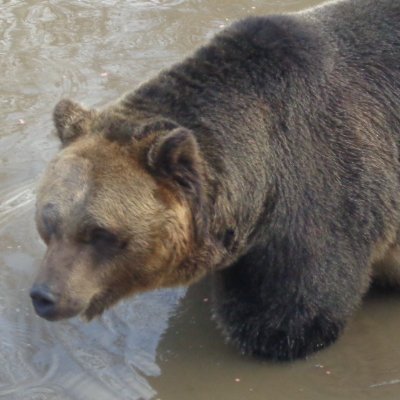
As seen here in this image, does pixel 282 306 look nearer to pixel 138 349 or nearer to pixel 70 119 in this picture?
pixel 138 349

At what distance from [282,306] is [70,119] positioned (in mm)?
1623

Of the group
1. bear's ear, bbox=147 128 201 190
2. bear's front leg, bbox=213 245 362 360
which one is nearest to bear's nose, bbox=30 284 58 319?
bear's ear, bbox=147 128 201 190

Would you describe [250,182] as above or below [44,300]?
above

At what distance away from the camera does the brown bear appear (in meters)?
5.32

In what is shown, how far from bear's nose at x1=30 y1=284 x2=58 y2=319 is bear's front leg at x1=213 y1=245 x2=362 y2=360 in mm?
1251

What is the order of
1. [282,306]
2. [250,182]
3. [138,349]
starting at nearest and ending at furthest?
[250,182] → [282,306] → [138,349]

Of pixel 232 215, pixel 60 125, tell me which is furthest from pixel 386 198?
pixel 60 125

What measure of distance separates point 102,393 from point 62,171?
134cm

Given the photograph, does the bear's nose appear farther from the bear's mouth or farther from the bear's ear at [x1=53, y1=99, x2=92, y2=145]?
the bear's ear at [x1=53, y1=99, x2=92, y2=145]

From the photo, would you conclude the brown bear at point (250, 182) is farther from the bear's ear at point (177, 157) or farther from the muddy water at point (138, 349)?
the muddy water at point (138, 349)

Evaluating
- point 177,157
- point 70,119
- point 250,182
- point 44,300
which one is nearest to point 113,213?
point 177,157

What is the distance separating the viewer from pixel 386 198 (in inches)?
243

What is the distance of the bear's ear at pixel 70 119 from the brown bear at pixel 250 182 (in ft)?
0.03

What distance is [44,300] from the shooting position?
528cm
